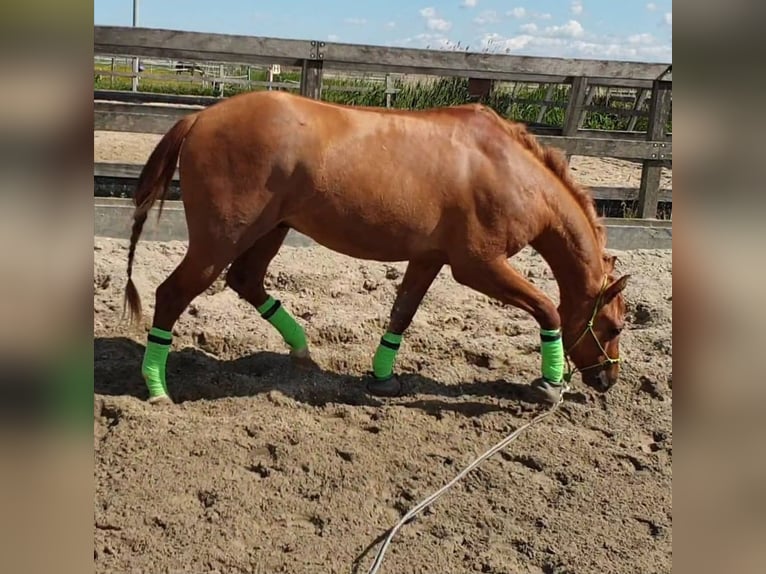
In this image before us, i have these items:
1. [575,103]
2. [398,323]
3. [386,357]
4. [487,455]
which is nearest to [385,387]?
[386,357]

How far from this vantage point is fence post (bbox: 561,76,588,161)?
6.88 m

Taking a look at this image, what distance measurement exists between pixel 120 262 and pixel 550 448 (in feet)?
11.6

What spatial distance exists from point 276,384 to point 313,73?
3.19 metres

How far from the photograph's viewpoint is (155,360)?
3.62 metres

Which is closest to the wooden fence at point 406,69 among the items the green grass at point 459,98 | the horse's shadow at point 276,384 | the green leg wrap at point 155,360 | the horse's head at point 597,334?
the horse's shadow at point 276,384

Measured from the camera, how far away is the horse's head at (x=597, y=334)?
13.5ft

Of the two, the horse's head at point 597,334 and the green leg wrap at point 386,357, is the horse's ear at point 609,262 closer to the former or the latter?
the horse's head at point 597,334

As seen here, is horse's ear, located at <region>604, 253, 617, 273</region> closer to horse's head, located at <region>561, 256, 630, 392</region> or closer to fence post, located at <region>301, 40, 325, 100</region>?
horse's head, located at <region>561, 256, 630, 392</region>

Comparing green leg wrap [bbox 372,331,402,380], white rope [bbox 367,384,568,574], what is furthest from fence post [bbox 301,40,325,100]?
white rope [bbox 367,384,568,574]

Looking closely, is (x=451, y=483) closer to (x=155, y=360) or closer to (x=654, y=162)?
(x=155, y=360)

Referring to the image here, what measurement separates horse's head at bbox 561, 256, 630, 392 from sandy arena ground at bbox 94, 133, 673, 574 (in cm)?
17
